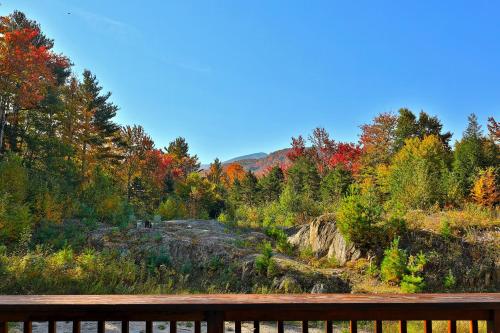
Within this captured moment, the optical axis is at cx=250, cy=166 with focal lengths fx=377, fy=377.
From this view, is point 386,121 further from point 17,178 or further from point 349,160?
point 17,178

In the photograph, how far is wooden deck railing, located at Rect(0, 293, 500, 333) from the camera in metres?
1.59

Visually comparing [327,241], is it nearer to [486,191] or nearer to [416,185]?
[416,185]

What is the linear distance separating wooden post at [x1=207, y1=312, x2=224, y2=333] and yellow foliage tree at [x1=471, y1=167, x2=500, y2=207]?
1298 centimetres

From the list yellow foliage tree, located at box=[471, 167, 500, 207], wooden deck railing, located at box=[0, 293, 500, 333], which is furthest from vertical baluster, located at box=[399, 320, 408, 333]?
yellow foliage tree, located at box=[471, 167, 500, 207]

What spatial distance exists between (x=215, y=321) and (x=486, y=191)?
44.0ft

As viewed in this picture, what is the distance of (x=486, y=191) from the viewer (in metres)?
12.4

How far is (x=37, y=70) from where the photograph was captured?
14992mm

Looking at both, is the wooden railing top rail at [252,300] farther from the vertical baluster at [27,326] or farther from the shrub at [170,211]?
the shrub at [170,211]

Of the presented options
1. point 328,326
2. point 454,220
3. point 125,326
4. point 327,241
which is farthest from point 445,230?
point 125,326

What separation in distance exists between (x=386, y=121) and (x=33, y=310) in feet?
86.2

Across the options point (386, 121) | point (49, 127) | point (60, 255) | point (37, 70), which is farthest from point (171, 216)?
point (386, 121)

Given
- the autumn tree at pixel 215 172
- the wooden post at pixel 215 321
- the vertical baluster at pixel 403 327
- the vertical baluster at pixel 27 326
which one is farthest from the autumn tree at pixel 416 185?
the autumn tree at pixel 215 172

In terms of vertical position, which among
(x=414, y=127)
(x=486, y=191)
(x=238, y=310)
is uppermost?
(x=414, y=127)

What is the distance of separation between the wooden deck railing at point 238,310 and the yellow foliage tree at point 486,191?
12.4 meters
